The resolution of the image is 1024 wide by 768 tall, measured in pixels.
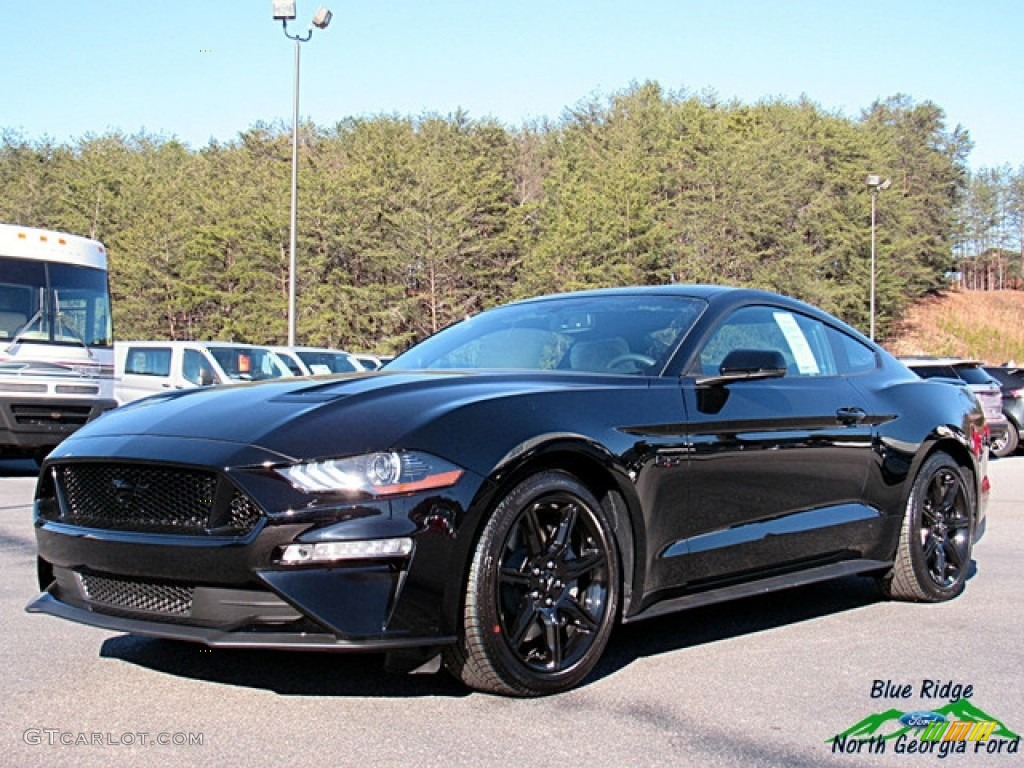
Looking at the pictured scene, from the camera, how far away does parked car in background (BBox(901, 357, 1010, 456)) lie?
17500 millimetres

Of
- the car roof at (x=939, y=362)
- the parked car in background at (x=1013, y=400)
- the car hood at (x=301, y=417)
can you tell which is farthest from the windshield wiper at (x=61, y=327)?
the parked car in background at (x=1013, y=400)

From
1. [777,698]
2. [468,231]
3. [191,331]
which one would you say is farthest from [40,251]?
[191,331]

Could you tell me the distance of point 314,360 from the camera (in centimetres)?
2227

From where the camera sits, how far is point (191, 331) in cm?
5988

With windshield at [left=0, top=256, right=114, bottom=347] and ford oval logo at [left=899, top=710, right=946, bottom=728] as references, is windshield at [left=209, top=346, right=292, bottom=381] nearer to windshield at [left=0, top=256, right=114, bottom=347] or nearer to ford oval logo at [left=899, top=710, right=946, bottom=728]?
windshield at [left=0, top=256, right=114, bottom=347]

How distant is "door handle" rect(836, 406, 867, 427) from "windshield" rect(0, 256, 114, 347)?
11.0 meters

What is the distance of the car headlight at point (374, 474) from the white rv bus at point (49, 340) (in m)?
11.0

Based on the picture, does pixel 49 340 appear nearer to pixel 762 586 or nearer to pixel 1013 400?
pixel 762 586

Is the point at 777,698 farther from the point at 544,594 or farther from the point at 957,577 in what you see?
the point at 957,577

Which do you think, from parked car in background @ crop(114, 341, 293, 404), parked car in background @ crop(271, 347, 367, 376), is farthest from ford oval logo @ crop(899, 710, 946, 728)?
parked car in background @ crop(271, 347, 367, 376)

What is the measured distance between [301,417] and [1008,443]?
18.7 metres

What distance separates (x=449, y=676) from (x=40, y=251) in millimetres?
11668

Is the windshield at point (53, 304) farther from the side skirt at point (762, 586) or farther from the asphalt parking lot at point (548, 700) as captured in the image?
the side skirt at point (762, 586)

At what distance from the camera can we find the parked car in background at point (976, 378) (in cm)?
1750
